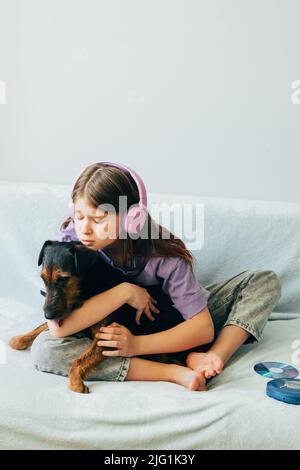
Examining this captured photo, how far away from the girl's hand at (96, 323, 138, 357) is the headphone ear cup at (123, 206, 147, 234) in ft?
0.63

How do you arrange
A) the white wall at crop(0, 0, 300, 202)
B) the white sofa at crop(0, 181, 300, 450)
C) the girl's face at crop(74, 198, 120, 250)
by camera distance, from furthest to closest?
the white wall at crop(0, 0, 300, 202) < the girl's face at crop(74, 198, 120, 250) < the white sofa at crop(0, 181, 300, 450)

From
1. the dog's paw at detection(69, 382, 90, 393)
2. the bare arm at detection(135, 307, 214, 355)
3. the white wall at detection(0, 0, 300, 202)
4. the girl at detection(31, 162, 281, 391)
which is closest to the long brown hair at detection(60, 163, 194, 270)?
the girl at detection(31, 162, 281, 391)

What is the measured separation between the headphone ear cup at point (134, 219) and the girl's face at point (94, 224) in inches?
0.7

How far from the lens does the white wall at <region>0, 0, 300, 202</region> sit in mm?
1889

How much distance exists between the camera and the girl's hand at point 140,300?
4.45ft

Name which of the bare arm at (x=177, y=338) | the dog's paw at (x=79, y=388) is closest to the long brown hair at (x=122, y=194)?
the bare arm at (x=177, y=338)

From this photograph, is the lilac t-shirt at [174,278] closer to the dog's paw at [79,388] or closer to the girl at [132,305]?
the girl at [132,305]

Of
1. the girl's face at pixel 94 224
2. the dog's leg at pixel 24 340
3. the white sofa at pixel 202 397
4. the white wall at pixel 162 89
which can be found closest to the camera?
the white sofa at pixel 202 397

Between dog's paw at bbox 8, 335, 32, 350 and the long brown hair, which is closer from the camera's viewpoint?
the long brown hair

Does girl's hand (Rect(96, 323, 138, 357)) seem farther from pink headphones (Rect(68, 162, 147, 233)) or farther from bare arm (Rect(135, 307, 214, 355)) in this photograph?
pink headphones (Rect(68, 162, 147, 233))

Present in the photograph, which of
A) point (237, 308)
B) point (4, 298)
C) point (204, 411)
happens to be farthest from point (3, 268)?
point (204, 411)

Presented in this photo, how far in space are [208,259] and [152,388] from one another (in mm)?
520

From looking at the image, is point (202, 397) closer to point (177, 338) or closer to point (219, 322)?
point (177, 338)
